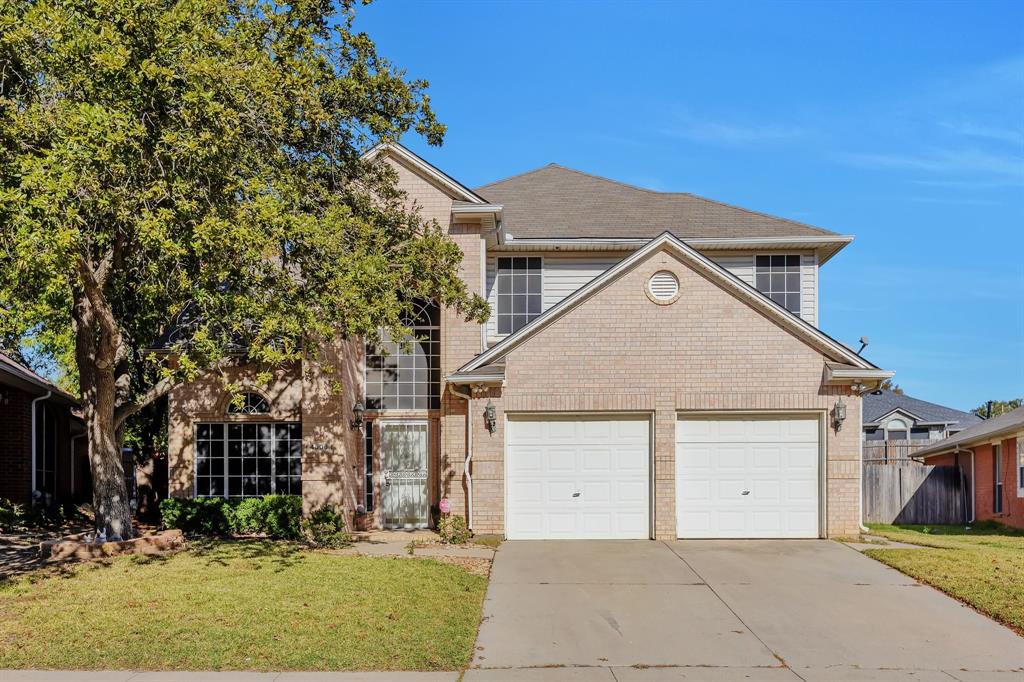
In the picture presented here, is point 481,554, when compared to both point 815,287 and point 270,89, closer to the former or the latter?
point 270,89

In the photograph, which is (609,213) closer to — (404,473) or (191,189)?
(404,473)

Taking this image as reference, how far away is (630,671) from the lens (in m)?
9.03

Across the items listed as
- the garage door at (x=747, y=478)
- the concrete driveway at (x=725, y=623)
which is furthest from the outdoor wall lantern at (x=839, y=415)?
the concrete driveway at (x=725, y=623)

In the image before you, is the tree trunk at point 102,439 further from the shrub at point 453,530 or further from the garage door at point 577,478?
the garage door at point 577,478

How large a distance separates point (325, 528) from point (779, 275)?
11.4 metres

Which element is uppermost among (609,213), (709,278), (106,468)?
(609,213)

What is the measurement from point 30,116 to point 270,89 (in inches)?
116

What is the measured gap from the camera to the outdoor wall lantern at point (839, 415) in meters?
16.7

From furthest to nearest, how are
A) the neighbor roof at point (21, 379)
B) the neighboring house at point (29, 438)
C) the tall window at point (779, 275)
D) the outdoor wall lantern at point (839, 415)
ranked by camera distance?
the tall window at point (779, 275)
the neighboring house at point (29, 438)
the neighbor roof at point (21, 379)
the outdoor wall lantern at point (839, 415)

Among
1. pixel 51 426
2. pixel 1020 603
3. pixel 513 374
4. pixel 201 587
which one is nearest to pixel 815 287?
pixel 513 374

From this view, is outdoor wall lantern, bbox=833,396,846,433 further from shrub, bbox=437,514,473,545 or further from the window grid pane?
the window grid pane

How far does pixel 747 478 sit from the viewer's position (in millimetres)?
17016

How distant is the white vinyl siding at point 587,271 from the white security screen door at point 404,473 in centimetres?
312

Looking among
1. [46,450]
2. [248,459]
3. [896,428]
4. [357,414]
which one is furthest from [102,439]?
[896,428]
